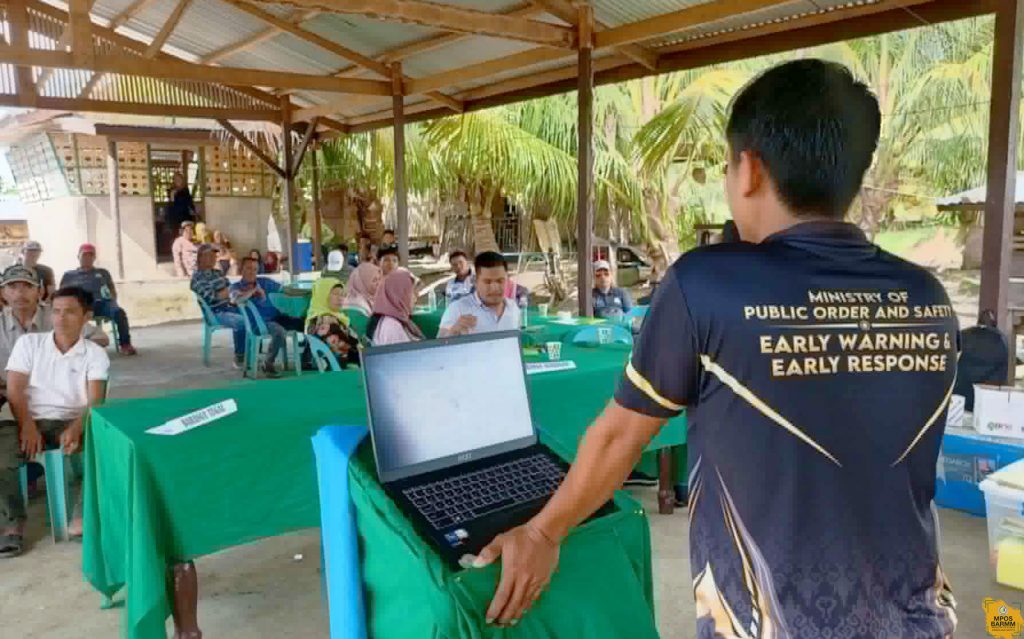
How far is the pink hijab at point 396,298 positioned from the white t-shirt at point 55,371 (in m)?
1.64

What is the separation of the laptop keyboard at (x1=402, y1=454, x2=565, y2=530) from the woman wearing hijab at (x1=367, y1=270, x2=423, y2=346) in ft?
9.90

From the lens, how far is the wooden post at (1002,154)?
3818mm

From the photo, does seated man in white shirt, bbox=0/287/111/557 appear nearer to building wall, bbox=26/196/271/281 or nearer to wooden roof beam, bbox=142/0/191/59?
Answer: wooden roof beam, bbox=142/0/191/59

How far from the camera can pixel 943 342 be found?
0.88 metres

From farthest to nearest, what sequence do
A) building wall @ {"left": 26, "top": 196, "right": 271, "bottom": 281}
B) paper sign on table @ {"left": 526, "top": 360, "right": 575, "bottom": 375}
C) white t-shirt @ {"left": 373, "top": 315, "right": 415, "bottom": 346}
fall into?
building wall @ {"left": 26, "top": 196, "right": 271, "bottom": 281} < white t-shirt @ {"left": 373, "top": 315, "right": 415, "bottom": 346} < paper sign on table @ {"left": 526, "top": 360, "right": 575, "bottom": 375}

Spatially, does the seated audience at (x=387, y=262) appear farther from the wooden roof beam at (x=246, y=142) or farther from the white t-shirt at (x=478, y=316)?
the wooden roof beam at (x=246, y=142)

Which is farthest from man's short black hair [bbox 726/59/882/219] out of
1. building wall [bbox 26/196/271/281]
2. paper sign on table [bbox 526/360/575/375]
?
building wall [bbox 26/196/271/281]

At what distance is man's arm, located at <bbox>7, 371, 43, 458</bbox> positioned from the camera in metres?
3.12

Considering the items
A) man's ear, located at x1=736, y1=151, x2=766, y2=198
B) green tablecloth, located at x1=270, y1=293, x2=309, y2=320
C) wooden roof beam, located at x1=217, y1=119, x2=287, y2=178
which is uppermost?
wooden roof beam, located at x1=217, y1=119, x2=287, y2=178

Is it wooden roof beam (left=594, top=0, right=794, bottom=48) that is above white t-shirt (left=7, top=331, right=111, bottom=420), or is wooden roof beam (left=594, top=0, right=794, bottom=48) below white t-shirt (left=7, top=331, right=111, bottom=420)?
above

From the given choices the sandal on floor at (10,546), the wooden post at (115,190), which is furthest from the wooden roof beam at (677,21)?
the wooden post at (115,190)

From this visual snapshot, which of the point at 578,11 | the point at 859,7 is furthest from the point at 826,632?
the point at 578,11

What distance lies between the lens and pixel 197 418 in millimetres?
2236

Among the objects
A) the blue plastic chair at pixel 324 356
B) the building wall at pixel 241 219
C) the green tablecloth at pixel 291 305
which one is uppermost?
the building wall at pixel 241 219
